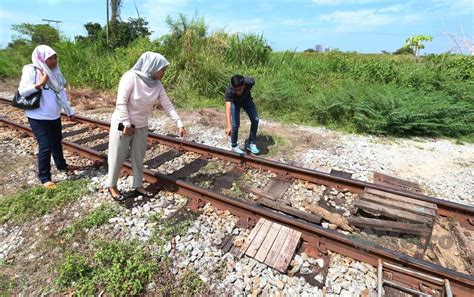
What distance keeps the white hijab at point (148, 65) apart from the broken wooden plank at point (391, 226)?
10.0 ft

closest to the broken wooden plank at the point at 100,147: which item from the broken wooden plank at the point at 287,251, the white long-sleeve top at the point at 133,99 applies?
the white long-sleeve top at the point at 133,99

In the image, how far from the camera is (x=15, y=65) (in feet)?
53.1

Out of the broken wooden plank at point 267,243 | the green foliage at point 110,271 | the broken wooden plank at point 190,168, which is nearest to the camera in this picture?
the green foliage at point 110,271

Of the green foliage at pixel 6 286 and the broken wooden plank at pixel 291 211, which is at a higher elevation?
the broken wooden plank at pixel 291 211

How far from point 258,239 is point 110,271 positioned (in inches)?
62.1

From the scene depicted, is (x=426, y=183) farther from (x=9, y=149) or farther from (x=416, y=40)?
(x=416, y=40)

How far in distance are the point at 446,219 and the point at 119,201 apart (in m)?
4.47

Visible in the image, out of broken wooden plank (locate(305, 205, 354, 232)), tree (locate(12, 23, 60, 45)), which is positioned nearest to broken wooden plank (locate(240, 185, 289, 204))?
broken wooden plank (locate(305, 205, 354, 232))

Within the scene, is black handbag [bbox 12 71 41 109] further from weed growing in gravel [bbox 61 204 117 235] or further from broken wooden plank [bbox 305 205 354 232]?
broken wooden plank [bbox 305 205 354 232]

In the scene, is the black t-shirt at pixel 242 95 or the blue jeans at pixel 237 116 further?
the blue jeans at pixel 237 116

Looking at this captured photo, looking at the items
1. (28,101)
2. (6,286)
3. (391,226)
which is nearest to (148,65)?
(28,101)

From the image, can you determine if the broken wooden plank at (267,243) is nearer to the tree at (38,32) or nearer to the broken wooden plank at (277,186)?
the broken wooden plank at (277,186)

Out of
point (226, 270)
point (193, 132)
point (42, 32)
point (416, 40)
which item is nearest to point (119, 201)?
point (226, 270)

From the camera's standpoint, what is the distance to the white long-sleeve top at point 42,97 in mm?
4164
